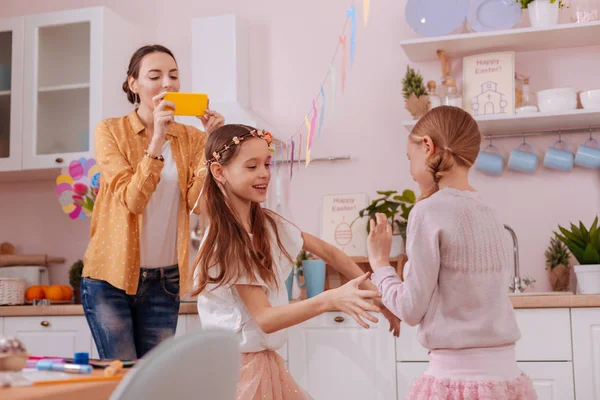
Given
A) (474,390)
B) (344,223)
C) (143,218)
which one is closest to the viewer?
(474,390)

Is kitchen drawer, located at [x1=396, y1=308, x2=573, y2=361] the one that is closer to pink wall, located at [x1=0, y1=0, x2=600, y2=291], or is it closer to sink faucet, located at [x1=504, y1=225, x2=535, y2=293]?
sink faucet, located at [x1=504, y1=225, x2=535, y2=293]

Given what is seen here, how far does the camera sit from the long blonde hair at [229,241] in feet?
5.56

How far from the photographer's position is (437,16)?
126 inches

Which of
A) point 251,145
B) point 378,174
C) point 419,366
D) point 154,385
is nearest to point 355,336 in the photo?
point 419,366

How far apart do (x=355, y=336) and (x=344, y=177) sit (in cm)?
83

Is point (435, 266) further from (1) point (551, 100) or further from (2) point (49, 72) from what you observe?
(2) point (49, 72)

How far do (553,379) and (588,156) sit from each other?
0.96m

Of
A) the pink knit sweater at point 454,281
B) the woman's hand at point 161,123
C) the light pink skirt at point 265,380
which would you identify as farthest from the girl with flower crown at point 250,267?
the woman's hand at point 161,123

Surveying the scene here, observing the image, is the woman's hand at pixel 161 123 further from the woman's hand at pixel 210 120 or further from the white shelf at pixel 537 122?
the white shelf at pixel 537 122

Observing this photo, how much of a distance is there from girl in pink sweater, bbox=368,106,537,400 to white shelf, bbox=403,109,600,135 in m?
1.46

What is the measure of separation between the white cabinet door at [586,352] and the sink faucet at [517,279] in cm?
43

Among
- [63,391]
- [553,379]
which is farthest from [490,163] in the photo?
[63,391]

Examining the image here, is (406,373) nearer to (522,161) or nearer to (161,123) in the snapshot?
(522,161)

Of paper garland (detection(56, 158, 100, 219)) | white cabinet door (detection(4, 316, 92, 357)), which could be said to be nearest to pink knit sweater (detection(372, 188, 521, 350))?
white cabinet door (detection(4, 316, 92, 357))
